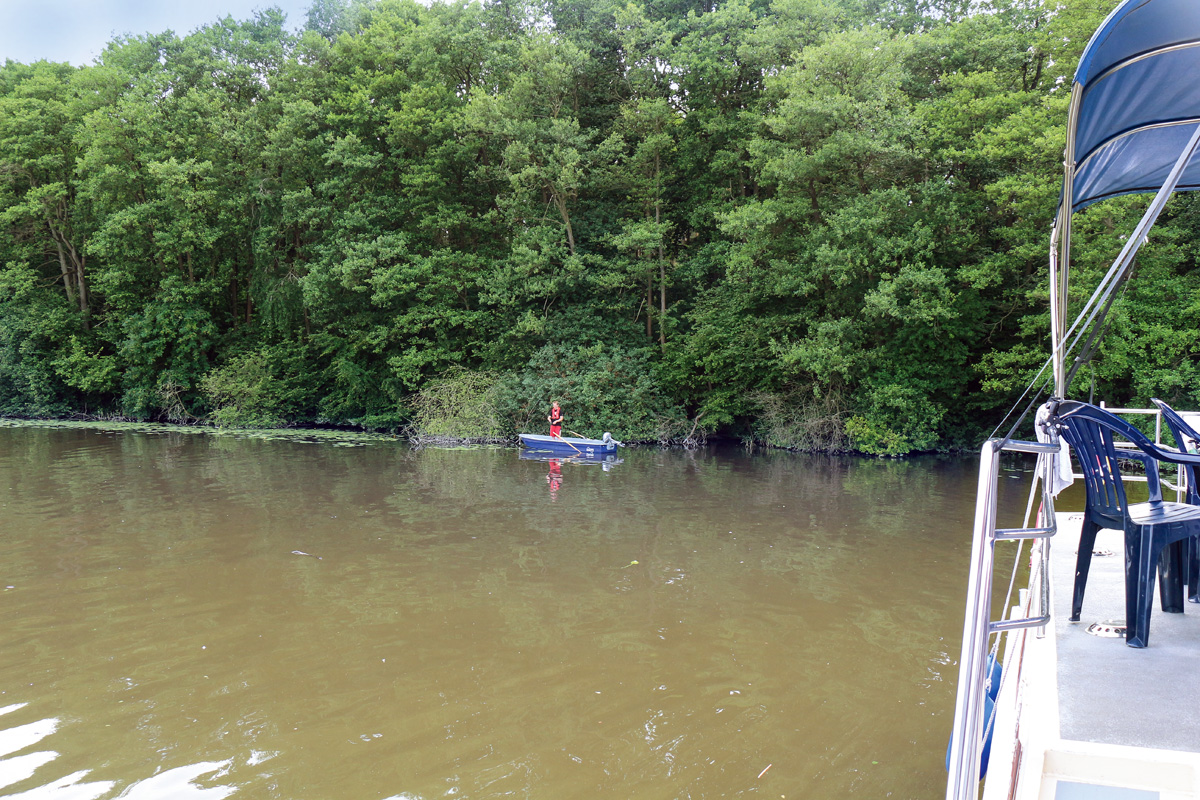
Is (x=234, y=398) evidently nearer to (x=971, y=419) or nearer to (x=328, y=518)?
(x=328, y=518)

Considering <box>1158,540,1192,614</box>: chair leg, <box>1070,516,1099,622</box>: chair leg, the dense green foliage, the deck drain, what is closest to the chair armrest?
<box>1158,540,1192,614</box>: chair leg

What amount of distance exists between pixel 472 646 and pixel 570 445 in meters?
11.1

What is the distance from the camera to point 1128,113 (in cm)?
372

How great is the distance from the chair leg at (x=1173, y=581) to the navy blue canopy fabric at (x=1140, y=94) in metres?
2.01

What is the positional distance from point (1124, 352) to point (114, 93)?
99.1 ft

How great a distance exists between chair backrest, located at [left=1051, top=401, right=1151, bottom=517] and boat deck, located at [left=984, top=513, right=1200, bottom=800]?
20.7 inches

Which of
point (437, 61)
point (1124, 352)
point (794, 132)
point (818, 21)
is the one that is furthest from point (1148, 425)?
point (437, 61)

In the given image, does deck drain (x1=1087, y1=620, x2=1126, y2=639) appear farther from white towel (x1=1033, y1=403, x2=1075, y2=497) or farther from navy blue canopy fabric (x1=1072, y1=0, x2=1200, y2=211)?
navy blue canopy fabric (x1=1072, y1=0, x2=1200, y2=211)

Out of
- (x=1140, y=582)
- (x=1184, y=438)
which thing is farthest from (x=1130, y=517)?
(x=1184, y=438)

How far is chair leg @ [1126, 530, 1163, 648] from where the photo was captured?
2768 mm

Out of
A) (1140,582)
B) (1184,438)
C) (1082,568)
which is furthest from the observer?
(1184,438)

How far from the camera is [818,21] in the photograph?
1869 centimetres

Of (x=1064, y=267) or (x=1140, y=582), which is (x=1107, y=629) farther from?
(x=1064, y=267)

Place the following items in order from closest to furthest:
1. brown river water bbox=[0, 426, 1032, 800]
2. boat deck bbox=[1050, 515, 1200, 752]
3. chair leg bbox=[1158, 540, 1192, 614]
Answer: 1. boat deck bbox=[1050, 515, 1200, 752]
2. chair leg bbox=[1158, 540, 1192, 614]
3. brown river water bbox=[0, 426, 1032, 800]
